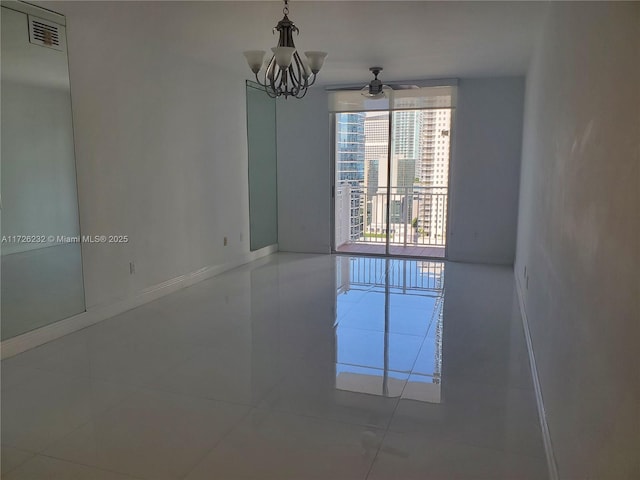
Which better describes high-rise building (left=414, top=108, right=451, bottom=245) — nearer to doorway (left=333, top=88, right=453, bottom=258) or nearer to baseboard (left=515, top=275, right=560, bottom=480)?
doorway (left=333, top=88, right=453, bottom=258)

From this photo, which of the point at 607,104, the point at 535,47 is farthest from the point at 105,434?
the point at 535,47

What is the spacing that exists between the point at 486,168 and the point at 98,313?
15.2ft

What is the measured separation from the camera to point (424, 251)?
7.11m

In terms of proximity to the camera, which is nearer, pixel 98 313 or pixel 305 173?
pixel 98 313

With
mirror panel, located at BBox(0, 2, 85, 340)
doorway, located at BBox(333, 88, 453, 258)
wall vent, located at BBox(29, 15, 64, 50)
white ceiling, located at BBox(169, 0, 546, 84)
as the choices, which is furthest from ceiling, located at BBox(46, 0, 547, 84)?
doorway, located at BBox(333, 88, 453, 258)

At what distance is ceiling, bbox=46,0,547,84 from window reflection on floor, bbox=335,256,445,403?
2270 mm

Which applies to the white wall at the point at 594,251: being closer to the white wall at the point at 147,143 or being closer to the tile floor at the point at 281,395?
the tile floor at the point at 281,395

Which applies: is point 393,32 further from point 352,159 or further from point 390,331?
point 352,159

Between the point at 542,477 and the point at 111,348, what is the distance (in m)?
→ 2.71

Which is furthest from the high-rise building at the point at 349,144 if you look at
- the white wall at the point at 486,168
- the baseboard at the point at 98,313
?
the baseboard at the point at 98,313

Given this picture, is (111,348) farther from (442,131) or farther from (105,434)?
(442,131)

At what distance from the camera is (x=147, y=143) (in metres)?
4.37

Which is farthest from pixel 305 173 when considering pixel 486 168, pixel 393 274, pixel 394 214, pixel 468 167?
pixel 486 168

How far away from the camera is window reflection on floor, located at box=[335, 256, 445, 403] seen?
2.80 metres
